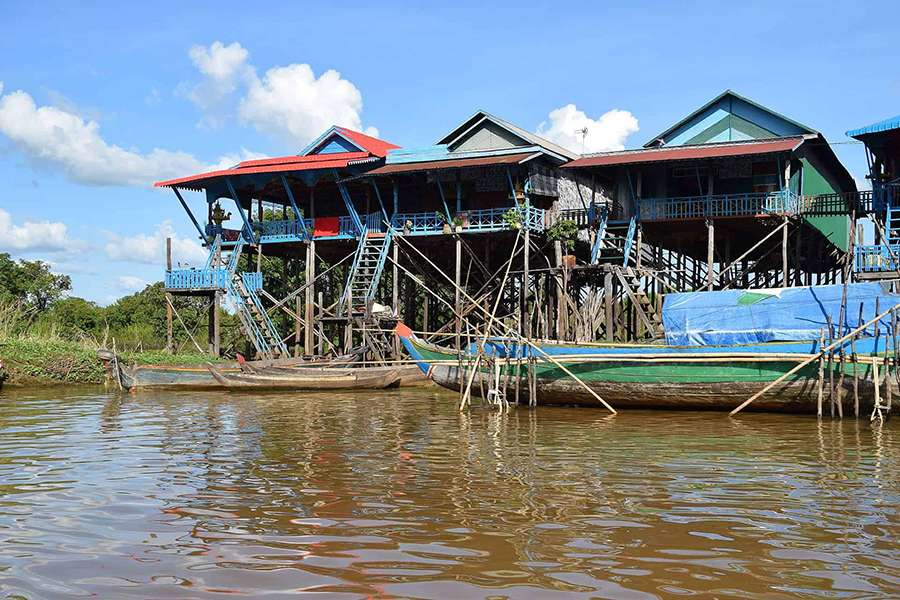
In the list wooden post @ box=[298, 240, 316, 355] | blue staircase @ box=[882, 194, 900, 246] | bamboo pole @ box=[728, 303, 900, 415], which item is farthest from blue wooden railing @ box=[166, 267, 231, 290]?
blue staircase @ box=[882, 194, 900, 246]

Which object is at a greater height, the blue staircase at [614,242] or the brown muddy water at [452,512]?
the blue staircase at [614,242]

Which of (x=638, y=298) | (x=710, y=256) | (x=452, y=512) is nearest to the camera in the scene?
(x=452, y=512)

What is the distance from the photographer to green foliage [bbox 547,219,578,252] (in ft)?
80.7

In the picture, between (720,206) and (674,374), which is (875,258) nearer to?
(720,206)

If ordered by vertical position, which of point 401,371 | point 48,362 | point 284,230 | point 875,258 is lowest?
point 401,371

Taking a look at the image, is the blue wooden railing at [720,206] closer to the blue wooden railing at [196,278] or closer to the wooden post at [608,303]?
the wooden post at [608,303]

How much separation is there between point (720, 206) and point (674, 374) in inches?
373

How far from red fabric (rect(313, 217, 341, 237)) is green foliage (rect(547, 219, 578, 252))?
7008 millimetres

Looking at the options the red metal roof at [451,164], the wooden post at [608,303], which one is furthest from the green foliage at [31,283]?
the wooden post at [608,303]

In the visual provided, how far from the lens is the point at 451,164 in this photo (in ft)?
83.8

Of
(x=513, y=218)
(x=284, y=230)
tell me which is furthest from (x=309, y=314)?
(x=513, y=218)

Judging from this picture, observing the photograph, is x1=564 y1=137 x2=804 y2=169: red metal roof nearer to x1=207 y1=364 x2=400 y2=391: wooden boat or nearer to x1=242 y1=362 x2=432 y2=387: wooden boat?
x1=242 y1=362 x2=432 y2=387: wooden boat

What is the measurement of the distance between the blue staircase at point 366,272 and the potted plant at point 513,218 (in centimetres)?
391

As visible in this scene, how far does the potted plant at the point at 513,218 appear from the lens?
24.5 meters
